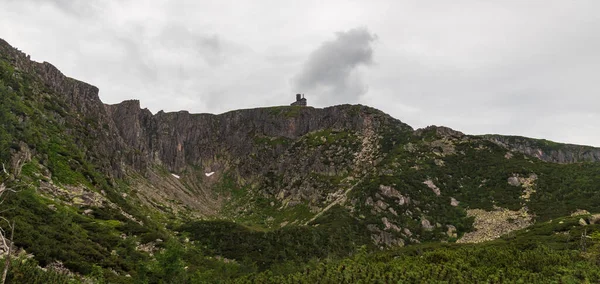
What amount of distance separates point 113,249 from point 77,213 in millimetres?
16677

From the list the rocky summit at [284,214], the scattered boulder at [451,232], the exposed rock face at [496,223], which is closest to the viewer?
the rocky summit at [284,214]

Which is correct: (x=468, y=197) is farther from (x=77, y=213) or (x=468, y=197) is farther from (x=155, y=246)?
(x=77, y=213)

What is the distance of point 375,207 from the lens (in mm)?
143125

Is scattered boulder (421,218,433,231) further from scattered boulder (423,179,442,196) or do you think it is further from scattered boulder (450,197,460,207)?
scattered boulder (423,179,442,196)

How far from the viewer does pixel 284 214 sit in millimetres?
180625

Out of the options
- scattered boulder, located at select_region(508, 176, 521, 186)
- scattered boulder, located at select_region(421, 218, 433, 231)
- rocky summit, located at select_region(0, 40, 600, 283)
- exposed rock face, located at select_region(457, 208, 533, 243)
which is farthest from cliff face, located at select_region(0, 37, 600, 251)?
exposed rock face, located at select_region(457, 208, 533, 243)

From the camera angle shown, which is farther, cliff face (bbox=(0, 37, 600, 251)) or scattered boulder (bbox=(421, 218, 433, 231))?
scattered boulder (bbox=(421, 218, 433, 231))

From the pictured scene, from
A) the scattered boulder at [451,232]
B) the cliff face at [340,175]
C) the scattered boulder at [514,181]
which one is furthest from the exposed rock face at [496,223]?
the scattered boulder at [514,181]

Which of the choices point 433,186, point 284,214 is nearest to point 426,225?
point 433,186

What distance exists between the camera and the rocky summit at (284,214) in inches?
1726

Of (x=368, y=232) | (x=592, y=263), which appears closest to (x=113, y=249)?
(x=592, y=263)

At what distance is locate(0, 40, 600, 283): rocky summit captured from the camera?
4384 cm

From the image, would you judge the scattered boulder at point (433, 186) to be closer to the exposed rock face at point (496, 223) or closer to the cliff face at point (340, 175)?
the cliff face at point (340, 175)

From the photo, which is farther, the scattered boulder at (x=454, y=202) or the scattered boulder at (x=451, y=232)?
the scattered boulder at (x=454, y=202)
